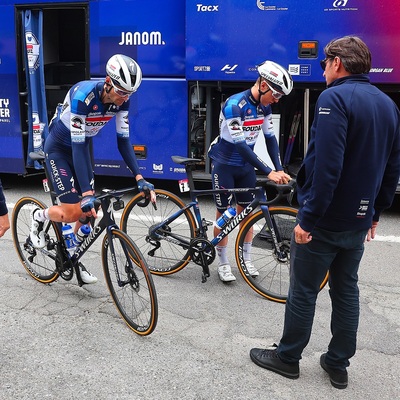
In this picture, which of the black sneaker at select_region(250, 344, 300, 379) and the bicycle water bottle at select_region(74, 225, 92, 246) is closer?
the black sneaker at select_region(250, 344, 300, 379)

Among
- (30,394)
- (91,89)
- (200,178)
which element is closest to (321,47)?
(200,178)

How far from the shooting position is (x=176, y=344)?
368cm

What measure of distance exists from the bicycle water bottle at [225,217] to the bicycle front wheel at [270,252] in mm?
166

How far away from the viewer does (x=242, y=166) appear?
4.71 meters

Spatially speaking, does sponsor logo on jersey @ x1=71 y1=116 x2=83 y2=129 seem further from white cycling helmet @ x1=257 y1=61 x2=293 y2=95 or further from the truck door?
the truck door

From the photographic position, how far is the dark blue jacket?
8.92 ft

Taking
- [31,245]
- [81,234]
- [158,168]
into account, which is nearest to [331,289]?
[81,234]

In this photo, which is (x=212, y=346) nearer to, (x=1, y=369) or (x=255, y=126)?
(x=1, y=369)

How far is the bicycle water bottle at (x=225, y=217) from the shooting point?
468 centimetres

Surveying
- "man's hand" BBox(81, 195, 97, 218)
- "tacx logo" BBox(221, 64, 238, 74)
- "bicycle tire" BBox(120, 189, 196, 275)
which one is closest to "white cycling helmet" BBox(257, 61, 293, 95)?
"bicycle tire" BBox(120, 189, 196, 275)

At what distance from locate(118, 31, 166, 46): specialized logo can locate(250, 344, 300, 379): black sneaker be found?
193 inches

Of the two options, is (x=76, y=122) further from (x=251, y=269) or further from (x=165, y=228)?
(x=251, y=269)

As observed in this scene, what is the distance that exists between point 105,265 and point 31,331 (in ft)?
2.29

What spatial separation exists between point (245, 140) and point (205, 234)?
2.96ft
